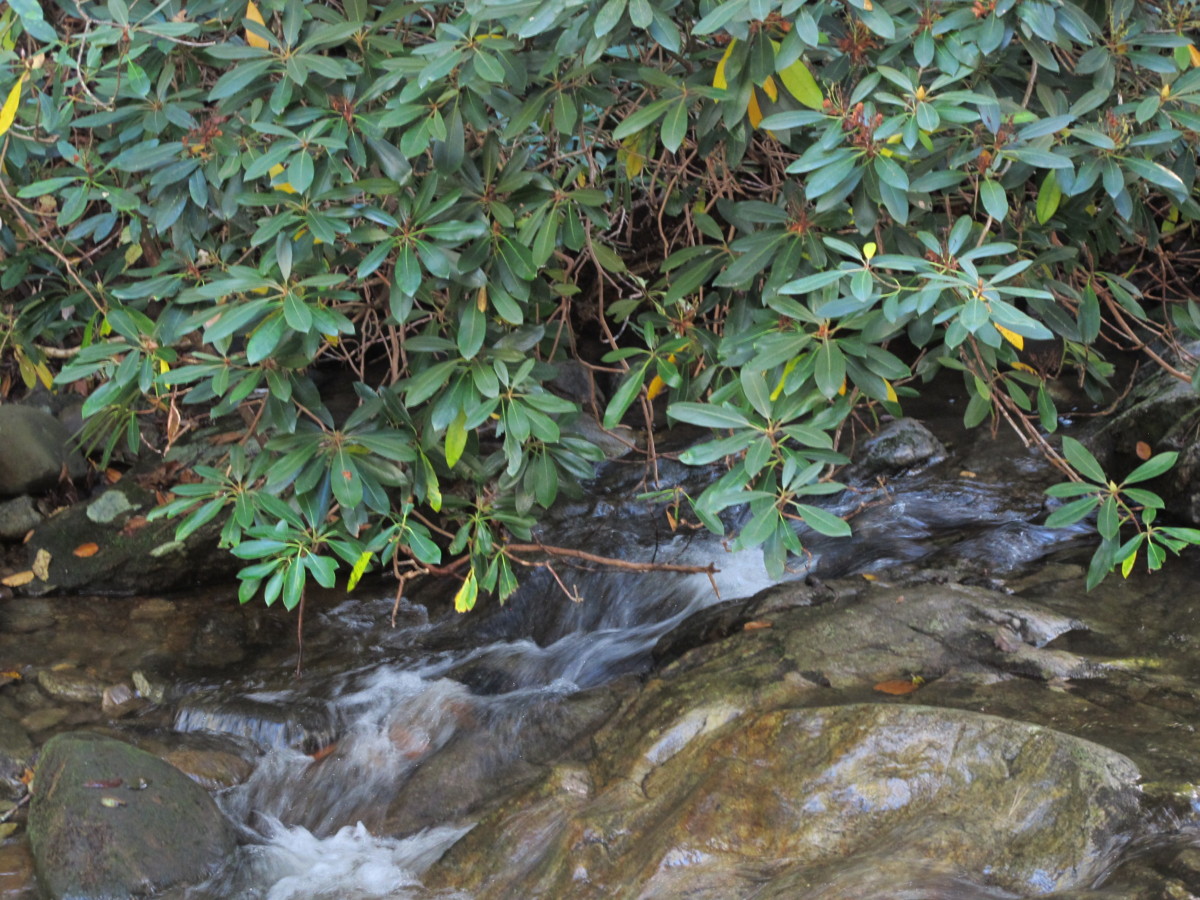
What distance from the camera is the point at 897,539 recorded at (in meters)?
4.50

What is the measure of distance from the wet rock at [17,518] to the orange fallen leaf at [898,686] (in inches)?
176

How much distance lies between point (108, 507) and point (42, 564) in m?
0.39

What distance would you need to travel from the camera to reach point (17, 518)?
5.53 meters

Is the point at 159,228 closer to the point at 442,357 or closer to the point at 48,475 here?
the point at 442,357

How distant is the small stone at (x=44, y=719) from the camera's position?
4.00 meters

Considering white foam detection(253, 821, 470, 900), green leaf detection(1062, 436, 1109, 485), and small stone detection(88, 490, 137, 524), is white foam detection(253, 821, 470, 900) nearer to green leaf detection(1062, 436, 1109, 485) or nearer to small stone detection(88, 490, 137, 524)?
A: green leaf detection(1062, 436, 1109, 485)

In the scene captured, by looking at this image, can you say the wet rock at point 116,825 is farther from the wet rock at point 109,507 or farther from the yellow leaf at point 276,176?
the wet rock at point 109,507

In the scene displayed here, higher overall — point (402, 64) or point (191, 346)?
point (402, 64)

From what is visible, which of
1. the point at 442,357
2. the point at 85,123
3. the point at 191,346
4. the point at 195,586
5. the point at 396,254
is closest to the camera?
the point at 396,254

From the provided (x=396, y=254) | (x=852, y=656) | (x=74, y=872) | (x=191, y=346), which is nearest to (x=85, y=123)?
(x=396, y=254)

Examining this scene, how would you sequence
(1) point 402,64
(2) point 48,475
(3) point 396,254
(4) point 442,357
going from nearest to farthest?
(1) point 402,64, (3) point 396,254, (4) point 442,357, (2) point 48,475

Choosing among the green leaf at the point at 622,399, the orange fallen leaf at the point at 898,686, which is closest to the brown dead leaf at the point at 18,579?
the green leaf at the point at 622,399

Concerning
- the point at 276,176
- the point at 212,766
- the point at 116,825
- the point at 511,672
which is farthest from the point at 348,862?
the point at 276,176

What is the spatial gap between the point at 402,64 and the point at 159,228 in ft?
3.14
